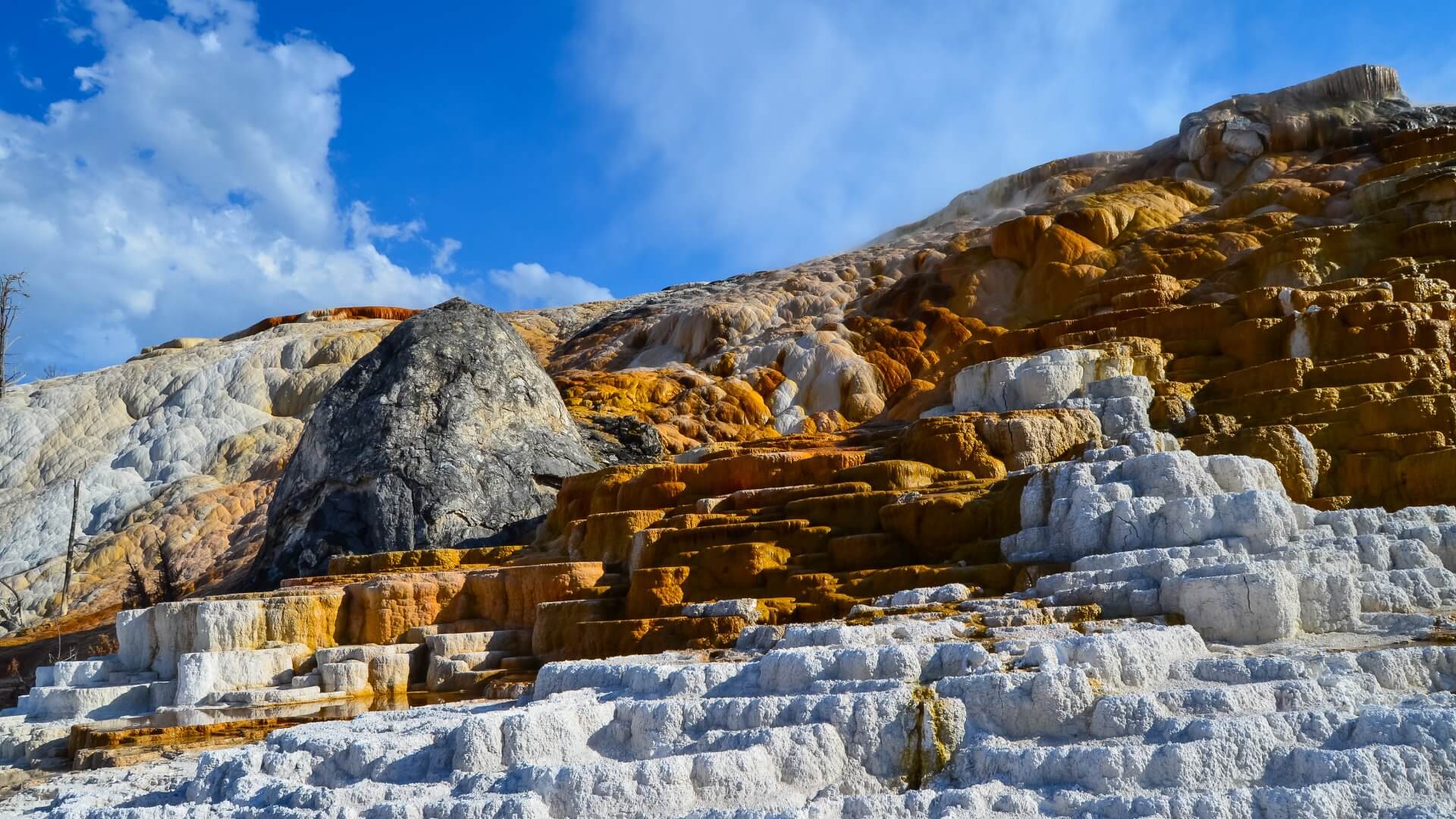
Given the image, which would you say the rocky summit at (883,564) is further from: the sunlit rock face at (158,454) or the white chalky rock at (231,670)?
the sunlit rock face at (158,454)

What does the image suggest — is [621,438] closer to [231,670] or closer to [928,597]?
[231,670]

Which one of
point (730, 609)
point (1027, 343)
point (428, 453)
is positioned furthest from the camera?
point (428, 453)

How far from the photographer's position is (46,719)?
11789mm

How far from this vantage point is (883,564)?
11688mm

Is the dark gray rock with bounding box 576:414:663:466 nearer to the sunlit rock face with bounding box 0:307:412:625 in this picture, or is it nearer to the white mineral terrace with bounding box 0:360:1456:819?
the sunlit rock face with bounding box 0:307:412:625

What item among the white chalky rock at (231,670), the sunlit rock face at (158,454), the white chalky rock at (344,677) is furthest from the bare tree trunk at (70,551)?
the white chalky rock at (344,677)

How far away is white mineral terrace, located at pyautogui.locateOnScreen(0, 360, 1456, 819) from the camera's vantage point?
18.5 ft

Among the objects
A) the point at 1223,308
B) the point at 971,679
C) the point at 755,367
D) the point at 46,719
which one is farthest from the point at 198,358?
the point at 971,679

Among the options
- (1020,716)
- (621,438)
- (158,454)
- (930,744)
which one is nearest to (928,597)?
(1020,716)

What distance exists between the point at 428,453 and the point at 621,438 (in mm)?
6074

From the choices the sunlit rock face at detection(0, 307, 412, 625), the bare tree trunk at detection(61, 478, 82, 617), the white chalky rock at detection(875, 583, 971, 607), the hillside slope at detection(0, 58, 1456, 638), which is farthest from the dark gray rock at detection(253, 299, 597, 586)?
the white chalky rock at detection(875, 583, 971, 607)

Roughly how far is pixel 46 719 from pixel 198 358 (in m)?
30.8

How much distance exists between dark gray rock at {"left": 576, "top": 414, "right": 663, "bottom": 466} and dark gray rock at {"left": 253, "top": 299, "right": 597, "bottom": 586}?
4.66ft

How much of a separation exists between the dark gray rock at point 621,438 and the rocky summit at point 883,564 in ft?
0.42
